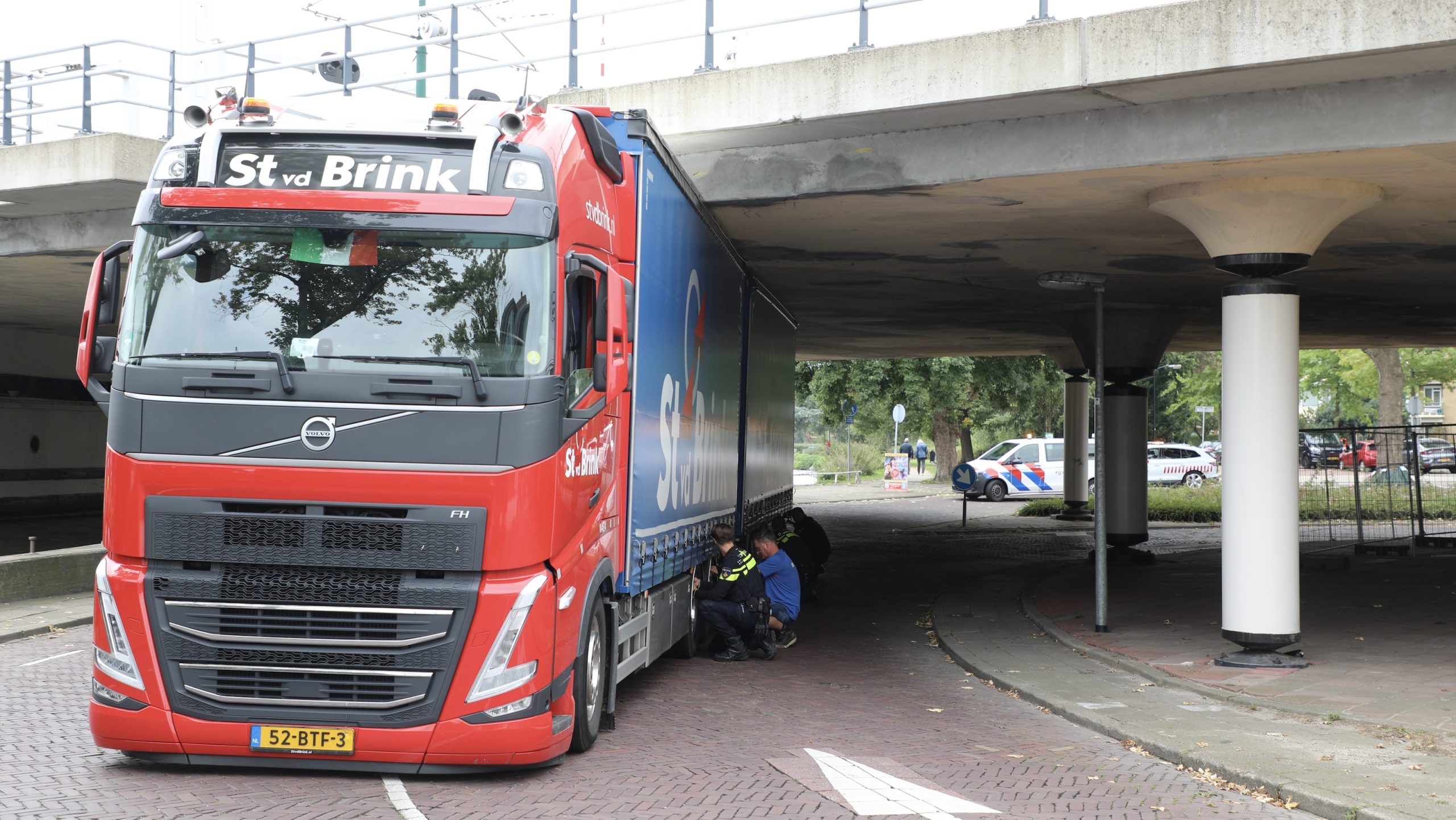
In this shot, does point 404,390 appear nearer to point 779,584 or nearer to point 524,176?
point 524,176

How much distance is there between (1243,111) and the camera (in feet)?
31.8

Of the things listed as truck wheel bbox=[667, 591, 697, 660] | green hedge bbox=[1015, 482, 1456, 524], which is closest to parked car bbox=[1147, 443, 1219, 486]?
green hedge bbox=[1015, 482, 1456, 524]

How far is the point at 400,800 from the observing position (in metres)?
6.33

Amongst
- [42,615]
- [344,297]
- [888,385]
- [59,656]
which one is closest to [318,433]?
[344,297]

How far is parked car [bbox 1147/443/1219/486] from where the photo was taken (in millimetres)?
45188

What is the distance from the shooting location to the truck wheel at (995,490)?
39000 millimetres

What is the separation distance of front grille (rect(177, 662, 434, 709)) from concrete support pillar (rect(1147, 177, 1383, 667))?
7.00 metres

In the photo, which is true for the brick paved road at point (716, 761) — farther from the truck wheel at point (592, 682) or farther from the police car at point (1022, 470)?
the police car at point (1022, 470)

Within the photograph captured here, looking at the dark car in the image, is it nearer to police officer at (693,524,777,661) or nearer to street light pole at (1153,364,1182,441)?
police officer at (693,524,777,661)

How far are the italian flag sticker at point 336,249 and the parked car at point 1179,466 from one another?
41.8m

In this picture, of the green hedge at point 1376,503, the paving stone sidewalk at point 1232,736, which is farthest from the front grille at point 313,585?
the green hedge at point 1376,503

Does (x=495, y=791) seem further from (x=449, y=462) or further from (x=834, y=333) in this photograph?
(x=834, y=333)

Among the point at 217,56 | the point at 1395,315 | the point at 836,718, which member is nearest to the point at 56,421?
the point at 217,56

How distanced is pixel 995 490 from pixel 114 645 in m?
34.5
